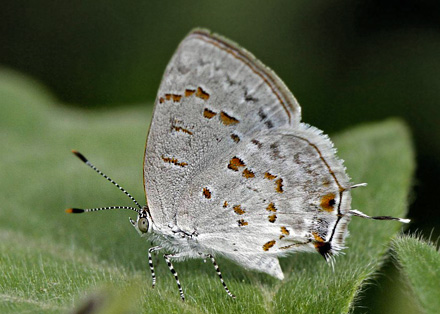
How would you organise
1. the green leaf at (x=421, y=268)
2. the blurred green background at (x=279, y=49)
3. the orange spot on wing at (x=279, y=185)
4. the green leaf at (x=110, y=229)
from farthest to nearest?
the blurred green background at (x=279, y=49) < the orange spot on wing at (x=279, y=185) < the green leaf at (x=110, y=229) < the green leaf at (x=421, y=268)

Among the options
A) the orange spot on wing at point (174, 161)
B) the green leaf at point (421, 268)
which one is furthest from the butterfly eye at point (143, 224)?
the green leaf at point (421, 268)

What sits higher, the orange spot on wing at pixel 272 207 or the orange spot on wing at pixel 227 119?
the orange spot on wing at pixel 227 119

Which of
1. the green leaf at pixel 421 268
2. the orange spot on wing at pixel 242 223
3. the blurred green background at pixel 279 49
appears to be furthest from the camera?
the blurred green background at pixel 279 49

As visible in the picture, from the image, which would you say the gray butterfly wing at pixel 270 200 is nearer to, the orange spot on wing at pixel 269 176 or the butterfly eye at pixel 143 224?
the orange spot on wing at pixel 269 176

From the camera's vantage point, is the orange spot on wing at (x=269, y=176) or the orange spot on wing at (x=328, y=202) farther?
the orange spot on wing at (x=269, y=176)

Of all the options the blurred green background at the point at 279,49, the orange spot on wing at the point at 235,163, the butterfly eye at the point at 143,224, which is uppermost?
the blurred green background at the point at 279,49

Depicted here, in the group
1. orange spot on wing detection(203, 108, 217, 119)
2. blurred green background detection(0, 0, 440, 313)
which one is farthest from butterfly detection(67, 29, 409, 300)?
blurred green background detection(0, 0, 440, 313)

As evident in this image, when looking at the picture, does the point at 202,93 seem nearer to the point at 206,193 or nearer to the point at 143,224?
the point at 206,193
